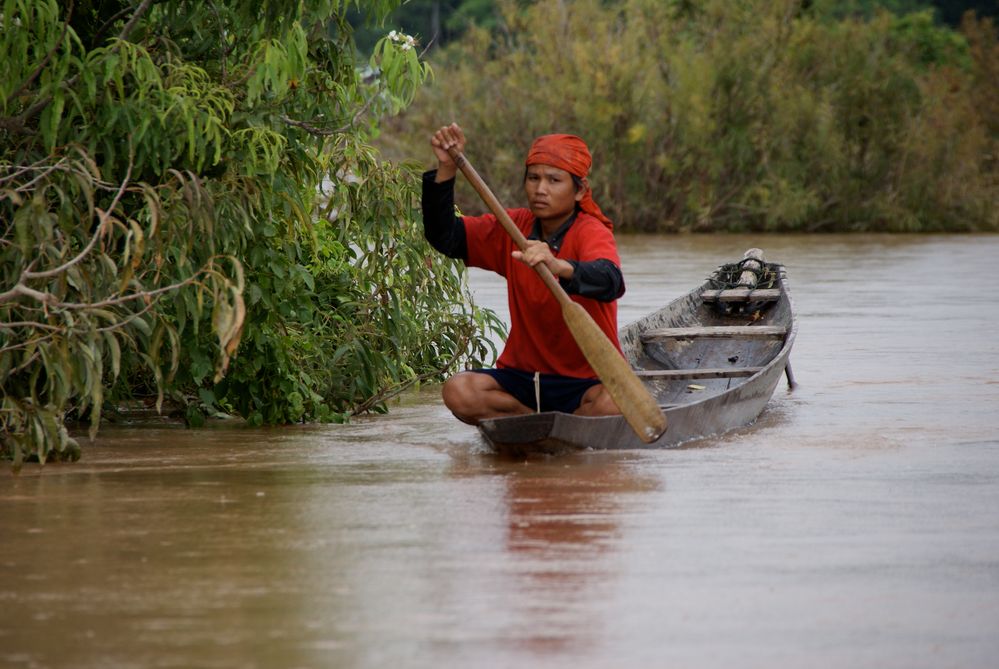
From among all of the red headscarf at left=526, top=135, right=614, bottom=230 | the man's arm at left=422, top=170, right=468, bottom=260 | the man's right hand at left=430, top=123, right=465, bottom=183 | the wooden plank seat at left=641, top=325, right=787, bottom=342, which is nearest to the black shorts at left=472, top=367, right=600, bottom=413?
the man's arm at left=422, top=170, right=468, bottom=260

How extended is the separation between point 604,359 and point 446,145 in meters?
1.10

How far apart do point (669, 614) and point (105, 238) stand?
3868 mm

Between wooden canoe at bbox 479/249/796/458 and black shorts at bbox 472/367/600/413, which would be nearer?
wooden canoe at bbox 479/249/796/458

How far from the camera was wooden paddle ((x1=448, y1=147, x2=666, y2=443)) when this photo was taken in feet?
22.5

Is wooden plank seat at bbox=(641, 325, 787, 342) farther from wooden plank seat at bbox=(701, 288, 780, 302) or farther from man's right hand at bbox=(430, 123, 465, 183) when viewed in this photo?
man's right hand at bbox=(430, 123, 465, 183)

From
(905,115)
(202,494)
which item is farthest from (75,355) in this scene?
(905,115)

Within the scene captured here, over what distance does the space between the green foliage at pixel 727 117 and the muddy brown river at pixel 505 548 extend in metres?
19.3

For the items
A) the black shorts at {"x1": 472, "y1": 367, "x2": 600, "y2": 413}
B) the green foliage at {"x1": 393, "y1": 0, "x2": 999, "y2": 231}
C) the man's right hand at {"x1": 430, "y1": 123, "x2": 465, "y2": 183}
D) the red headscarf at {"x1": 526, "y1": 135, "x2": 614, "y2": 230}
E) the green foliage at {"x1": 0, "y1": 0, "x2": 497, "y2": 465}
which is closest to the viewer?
the green foliage at {"x1": 0, "y1": 0, "x2": 497, "y2": 465}

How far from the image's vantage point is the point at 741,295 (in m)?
11.2

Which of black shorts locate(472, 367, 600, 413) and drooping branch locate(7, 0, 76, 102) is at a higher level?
drooping branch locate(7, 0, 76, 102)

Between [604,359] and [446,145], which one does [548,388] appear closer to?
[604,359]

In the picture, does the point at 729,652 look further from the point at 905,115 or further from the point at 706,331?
the point at 905,115

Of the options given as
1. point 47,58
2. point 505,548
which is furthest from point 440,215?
point 505,548

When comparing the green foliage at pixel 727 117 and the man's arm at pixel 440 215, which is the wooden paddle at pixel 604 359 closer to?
the man's arm at pixel 440 215
